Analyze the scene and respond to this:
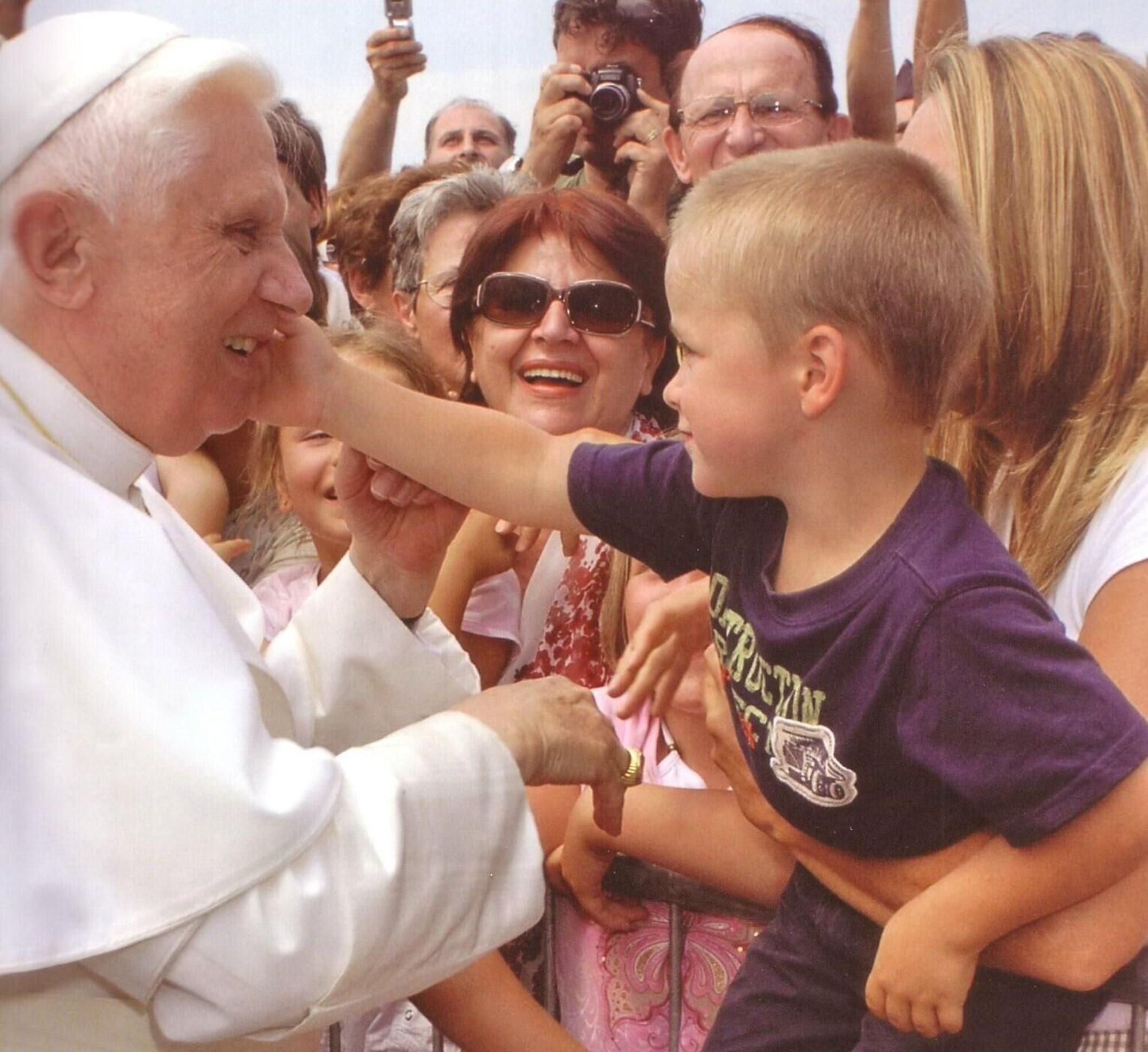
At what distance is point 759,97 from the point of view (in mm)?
2719

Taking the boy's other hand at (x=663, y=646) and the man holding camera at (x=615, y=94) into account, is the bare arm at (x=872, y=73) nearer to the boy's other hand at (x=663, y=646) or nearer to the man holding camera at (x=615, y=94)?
the man holding camera at (x=615, y=94)

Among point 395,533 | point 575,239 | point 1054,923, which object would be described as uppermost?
point 575,239

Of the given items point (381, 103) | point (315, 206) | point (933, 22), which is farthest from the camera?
point (315, 206)

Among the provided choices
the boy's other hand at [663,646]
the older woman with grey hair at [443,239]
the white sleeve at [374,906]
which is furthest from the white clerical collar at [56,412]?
the older woman with grey hair at [443,239]

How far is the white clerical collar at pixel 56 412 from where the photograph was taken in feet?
4.66

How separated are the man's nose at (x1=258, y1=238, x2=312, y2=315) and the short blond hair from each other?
0.43m

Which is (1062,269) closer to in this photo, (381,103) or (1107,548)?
(1107,548)

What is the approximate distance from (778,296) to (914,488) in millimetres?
225

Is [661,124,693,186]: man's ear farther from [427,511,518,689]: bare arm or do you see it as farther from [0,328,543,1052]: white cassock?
[0,328,543,1052]: white cassock

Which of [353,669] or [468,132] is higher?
[468,132]

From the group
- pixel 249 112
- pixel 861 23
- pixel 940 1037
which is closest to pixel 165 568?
pixel 249 112

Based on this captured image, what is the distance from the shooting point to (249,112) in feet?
4.89

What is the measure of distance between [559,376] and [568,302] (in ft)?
0.38

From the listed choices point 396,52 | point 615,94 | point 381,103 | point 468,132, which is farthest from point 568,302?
point 468,132
